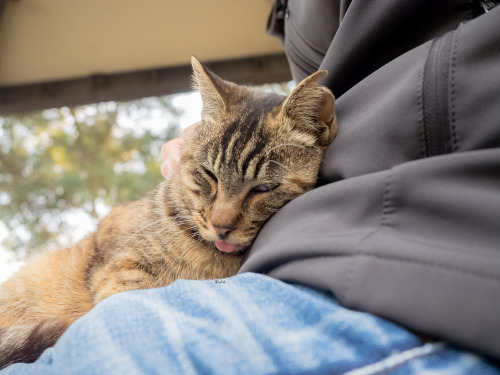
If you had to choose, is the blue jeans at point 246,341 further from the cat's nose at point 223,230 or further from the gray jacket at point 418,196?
the cat's nose at point 223,230

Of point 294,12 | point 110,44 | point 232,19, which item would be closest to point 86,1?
point 110,44

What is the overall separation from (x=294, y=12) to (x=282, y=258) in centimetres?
125

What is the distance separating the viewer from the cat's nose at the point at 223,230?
4.61ft

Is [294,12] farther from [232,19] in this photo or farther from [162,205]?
[232,19]

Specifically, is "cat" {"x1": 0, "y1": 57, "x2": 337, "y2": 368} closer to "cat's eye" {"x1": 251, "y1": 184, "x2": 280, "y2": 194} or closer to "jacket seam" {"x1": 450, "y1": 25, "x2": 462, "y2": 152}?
"cat's eye" {"x1": 251, "y1": 184, "x2": 280, "y2": 194}

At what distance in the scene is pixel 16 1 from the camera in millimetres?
3463

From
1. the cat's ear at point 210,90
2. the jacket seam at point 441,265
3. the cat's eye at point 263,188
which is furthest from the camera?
the cat's ear at point 210,90

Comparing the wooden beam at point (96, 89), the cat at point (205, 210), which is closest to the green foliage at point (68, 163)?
the wooden beam at point (96, 89)

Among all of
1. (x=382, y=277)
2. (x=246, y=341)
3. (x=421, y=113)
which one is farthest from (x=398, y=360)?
(x=421, y=113)

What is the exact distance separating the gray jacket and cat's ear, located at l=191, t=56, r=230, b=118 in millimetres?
669

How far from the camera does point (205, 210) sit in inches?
60.3

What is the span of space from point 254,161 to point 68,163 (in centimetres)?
716

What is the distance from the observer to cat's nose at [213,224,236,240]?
141 cm

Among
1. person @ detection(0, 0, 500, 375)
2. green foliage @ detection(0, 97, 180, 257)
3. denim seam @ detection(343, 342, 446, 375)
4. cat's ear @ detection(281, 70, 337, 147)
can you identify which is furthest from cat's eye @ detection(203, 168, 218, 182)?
green foliage @ detection(0, 97, 180, 257)
